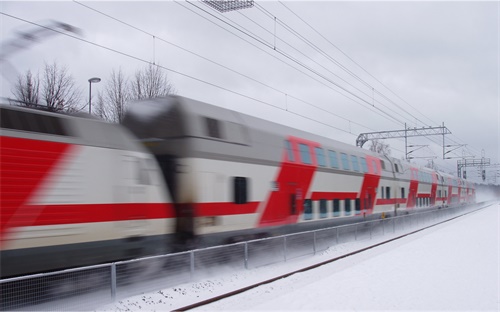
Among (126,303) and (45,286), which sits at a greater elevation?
(45,286)

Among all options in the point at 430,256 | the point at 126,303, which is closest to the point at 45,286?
the point at 126,303

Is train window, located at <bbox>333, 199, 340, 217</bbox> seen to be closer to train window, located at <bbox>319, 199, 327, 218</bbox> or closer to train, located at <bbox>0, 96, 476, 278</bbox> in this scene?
train, located at <bbox>0, 96, 476, 278</bbox>

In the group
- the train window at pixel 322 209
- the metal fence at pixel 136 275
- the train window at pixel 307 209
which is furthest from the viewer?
the train window at pixel 322 209

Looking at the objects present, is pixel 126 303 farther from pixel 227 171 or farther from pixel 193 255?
pixel 227 171

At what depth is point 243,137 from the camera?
12898 mm

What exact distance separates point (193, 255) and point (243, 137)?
447cm

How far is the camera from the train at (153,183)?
7.14 metres

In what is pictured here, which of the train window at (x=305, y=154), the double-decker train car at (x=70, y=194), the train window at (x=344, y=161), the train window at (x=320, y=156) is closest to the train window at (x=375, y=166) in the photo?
the train window at (x=344, y=161)

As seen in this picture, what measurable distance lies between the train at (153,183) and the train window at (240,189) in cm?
5

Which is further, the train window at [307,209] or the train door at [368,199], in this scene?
the train door at [368,199]

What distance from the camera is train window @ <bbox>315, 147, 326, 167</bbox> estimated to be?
55.7ft

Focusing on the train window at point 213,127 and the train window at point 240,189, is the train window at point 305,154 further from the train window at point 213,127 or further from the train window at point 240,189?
the train window at point 213,127

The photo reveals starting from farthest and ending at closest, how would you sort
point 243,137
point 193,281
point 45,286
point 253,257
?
point 243,137
point 253,257
point 193,281
point 45,286

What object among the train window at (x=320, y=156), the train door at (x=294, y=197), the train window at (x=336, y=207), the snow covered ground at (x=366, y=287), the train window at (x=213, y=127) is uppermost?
the train window at (x=213, y=127)
